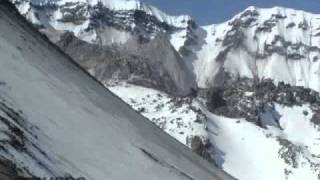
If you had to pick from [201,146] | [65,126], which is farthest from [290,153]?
[65,126]

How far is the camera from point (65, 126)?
133ft

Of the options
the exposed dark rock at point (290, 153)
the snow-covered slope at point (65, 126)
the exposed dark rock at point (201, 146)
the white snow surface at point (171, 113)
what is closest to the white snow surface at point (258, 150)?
the exposed dark rock at point (290, 153)

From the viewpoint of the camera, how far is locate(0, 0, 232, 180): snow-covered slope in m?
31.2

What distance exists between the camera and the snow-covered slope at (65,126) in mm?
31219

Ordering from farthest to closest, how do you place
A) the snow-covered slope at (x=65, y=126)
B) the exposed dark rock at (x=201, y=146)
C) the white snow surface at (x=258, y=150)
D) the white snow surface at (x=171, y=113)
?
the white snow surface at (x=171, y=113), the white snow surface at (x=258, y=150), the exposed dark rock at (x=201, y=146), the snow-covered slope at (x=65, y=126)

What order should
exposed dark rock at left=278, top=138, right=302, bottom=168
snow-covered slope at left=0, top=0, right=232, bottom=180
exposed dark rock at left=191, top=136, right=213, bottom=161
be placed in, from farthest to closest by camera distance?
exposed dark rock at left=278, top=138, right=302, bottom=168 → exposed dark rock at left=191, top=136, right=213, bottom=161 → snow-covered slope at left=0, top=0, right=232, bottom=180

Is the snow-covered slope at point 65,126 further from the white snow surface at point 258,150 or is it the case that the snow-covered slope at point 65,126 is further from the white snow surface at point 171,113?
the white snow surface at point 171,113

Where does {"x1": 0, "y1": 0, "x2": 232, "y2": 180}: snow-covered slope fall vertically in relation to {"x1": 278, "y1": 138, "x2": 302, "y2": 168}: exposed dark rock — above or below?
below

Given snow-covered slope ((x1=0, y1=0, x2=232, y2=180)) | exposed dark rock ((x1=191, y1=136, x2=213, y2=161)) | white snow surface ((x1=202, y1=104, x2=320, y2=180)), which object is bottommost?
snow-covered slope ((x1=0, y1=0, x2=232, y2=180))

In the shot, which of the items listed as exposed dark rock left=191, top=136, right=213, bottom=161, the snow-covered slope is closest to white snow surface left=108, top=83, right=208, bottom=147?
exposed dark rock left=191, top=136, right=213, bottom=161

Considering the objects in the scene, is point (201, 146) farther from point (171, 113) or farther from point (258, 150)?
point (171, 113)

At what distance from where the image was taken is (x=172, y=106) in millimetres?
182000

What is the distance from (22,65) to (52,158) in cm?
1605

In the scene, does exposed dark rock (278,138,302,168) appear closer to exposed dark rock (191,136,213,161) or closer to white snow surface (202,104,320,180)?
white snow surface (202,104,320,180)
